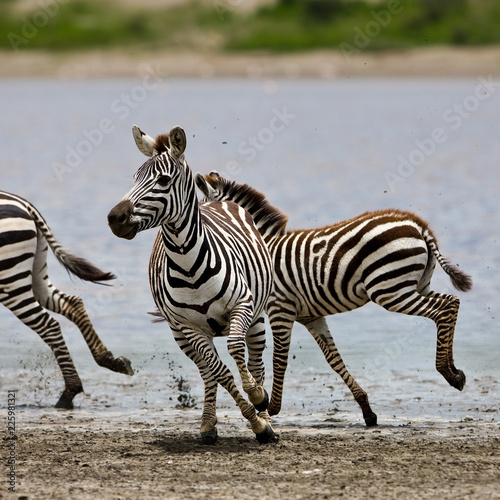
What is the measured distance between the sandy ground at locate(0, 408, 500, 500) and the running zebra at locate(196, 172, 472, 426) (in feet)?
2.36

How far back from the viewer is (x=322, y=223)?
68.8 ft

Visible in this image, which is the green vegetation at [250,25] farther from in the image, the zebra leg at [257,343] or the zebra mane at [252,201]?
the zebra leg at [257,343]

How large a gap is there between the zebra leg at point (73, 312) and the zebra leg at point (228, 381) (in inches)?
101

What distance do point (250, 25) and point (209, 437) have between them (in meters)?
81.1

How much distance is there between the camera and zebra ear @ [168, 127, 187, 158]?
7.36m

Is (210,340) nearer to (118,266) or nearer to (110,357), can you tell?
(110,357)

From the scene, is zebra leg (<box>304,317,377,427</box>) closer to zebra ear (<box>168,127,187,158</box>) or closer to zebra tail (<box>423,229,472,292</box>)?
zebra tail (<box>423,229,472,292</box>)

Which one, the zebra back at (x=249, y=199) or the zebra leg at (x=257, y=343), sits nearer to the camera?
the zebra leg at (x=257, y=343)

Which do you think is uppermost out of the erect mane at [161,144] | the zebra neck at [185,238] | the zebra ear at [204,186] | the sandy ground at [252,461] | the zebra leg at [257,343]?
the zebra ear at [204,186]

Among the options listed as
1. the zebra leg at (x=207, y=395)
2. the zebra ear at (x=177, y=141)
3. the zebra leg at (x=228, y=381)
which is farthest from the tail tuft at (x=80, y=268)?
the zebra ear at (x=177, y=141)

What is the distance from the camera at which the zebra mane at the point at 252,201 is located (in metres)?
9.50

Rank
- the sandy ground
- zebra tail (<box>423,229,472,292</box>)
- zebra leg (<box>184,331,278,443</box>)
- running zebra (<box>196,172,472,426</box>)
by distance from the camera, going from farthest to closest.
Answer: zebra tail (<box>423,229,472,292</box>) → running zebra (<box>196,172,472,426</box>) → zebra leg (<box>184,331,278,443</box>) → the sandy ground

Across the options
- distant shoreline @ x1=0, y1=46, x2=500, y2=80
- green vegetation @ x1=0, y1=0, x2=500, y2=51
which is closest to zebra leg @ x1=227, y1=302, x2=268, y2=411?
distant shoreline @ x1=0, y1=46, x2=500, y2=80

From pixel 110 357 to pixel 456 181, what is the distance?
2060 cm
